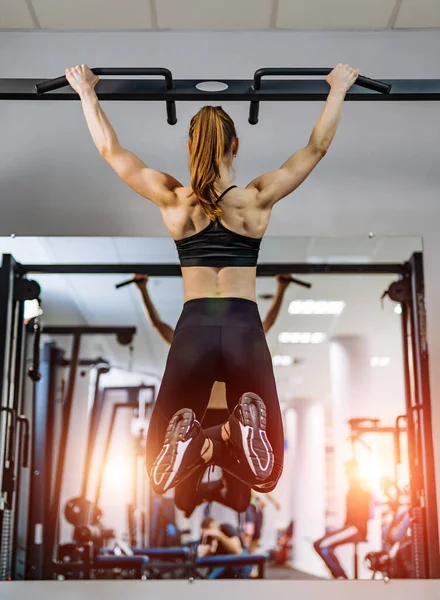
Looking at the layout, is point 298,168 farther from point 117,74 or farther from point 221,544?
point 221,544

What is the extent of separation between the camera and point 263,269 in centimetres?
445

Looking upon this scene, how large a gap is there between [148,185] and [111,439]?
1948 millimetres

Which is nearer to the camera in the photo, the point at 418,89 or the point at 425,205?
the point at 418,89

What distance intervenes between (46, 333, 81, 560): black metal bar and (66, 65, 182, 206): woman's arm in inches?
67.0

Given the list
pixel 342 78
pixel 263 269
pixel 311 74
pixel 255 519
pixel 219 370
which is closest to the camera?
pixel 219 370

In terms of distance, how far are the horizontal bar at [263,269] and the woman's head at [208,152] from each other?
1622 mm

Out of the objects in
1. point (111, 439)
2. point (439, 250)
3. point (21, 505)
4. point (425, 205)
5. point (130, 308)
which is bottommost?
point (21, 505)

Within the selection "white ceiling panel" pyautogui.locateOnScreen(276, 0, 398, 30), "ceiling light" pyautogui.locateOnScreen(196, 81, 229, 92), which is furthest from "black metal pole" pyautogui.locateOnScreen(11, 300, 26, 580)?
"white ceiling panel" pyautogui.locateOnScreen(276, 0, 398, 30)

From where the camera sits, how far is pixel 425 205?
14.7 feet

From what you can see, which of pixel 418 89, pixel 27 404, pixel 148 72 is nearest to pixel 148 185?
pixel 148 72

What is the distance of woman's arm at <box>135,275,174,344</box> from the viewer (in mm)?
4352

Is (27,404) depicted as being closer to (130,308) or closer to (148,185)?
(130,308)

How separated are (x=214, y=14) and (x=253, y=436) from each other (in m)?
2.94

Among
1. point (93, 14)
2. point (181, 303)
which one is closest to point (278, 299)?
point (181, 303)
